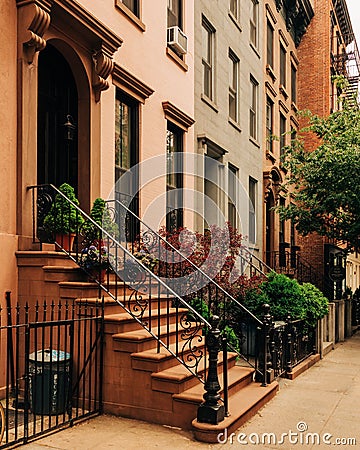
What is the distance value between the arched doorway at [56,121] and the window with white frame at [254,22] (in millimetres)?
10783

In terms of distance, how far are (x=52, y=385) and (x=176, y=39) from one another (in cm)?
863

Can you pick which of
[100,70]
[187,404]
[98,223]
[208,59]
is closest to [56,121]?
[100,70]

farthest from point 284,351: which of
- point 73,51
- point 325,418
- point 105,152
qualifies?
point 73,51

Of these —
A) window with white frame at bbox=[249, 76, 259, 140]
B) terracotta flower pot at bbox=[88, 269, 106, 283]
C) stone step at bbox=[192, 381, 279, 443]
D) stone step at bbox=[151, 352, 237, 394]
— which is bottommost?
stone step at bbox=[192, 381, 279, 443]

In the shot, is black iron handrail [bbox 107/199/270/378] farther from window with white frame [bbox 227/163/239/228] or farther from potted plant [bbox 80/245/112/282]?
window with white frame [bbox 227/163/239/228]

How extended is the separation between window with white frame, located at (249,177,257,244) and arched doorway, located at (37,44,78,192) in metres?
9.42

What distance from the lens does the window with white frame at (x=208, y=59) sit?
1512 cm

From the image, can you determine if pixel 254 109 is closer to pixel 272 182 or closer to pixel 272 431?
pixel 272 182

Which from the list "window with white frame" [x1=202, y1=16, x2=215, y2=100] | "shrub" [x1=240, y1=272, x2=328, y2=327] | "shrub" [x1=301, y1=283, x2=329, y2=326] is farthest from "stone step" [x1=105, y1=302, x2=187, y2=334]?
"window with white frame" [x1=202, y1=16, x2=215, y2=100]

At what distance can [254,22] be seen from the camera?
1928cm

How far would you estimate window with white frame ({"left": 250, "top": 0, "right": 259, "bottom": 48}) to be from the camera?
1908 centimetres

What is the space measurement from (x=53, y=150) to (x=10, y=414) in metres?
4.53

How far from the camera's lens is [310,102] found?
2567cm

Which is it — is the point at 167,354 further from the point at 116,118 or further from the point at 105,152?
the point at 116,118
